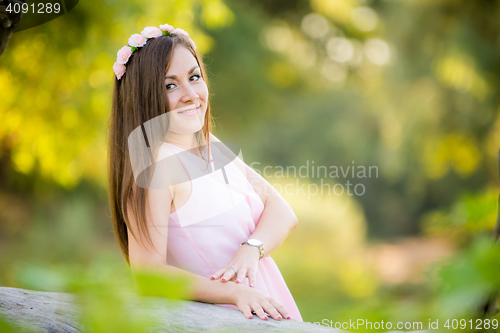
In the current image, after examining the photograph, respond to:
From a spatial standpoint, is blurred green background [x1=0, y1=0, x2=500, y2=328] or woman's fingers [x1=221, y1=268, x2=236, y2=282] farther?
blurred green background [x1=0, y1=0, x2=500, y2=328]

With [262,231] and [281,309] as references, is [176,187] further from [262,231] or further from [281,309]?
[281,309]

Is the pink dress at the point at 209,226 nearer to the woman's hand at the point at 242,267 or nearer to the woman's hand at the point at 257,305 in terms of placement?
the woman's hand at the point at 242,267

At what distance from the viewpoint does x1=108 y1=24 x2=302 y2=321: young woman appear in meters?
0.94

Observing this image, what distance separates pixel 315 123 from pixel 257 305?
7808 mm

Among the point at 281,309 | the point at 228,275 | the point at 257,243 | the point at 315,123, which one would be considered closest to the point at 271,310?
the point at 281,309

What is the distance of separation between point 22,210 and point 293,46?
194 inches

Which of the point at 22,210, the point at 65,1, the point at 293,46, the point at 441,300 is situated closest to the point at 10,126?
the point at 65,1

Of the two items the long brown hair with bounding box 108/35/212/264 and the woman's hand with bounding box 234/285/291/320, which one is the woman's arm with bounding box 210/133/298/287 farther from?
the long brown hair with bounding box 108/35/212/264

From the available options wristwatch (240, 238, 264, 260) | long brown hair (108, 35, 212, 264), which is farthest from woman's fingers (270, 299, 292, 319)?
long brown hair (108, 35, 212, 264)

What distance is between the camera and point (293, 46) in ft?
21.6

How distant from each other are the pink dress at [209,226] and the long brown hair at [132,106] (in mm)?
118

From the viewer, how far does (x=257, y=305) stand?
0.75 metres

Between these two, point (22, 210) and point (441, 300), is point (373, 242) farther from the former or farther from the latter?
point (441, 300)

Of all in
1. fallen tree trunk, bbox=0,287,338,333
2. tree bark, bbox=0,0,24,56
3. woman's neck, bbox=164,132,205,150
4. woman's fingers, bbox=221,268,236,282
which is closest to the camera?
fallen tree trunk, bbox=0,287,338,333
